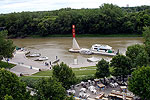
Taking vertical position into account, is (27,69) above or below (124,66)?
below

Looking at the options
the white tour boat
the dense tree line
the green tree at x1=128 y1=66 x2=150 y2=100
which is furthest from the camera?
the dense tree line

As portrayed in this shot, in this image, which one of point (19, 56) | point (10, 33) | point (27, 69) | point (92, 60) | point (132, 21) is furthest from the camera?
point (10, 33)

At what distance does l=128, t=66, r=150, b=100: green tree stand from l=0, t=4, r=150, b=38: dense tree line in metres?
52.8

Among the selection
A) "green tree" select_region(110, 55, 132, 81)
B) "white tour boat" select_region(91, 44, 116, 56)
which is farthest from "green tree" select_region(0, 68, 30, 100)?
"white tour boat" select_region(91, 44, 116, 56)

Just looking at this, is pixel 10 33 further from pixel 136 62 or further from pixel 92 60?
pixel 136 62

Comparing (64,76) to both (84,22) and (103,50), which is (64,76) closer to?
(103,50)

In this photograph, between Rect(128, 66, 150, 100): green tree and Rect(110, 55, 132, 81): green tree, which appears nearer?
Rect(128, 66, 150, 100): green tree

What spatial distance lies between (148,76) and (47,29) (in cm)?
6445

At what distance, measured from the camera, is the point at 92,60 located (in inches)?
1640

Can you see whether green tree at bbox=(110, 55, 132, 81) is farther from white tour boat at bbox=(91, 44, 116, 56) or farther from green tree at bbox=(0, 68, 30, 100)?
white tour boat at bbox=(91, 44, 116, 56)

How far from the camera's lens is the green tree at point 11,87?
1678 cm

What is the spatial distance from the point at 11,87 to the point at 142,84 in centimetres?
1195

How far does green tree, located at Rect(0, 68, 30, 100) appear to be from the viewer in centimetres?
1678

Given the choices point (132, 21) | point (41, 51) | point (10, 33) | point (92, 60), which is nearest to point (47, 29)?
point (10, 33)
